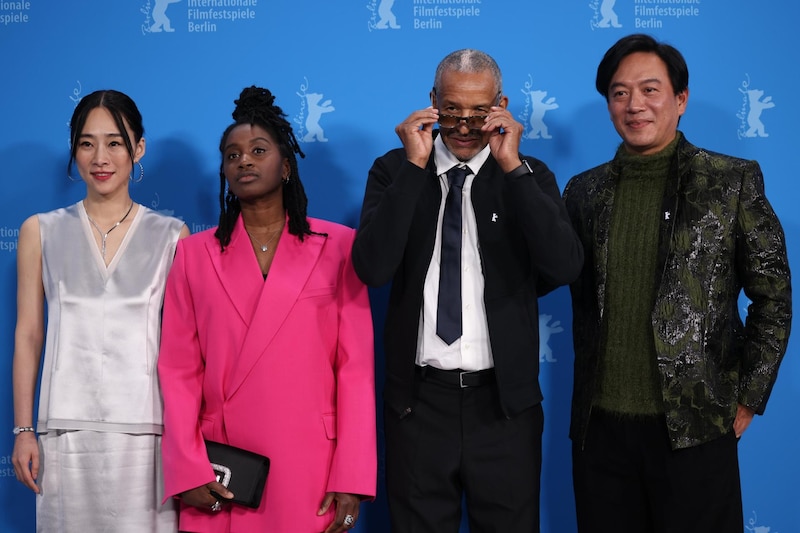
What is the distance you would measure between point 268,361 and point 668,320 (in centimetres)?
113

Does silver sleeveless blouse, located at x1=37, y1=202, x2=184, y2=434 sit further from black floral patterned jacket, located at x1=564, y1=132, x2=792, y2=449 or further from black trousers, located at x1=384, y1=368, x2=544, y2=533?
black floral patterned jacket, located at x1=564, y1=132, x2=792, y2=449

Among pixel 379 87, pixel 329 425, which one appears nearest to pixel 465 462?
pixel 329 425

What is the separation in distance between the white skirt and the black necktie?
97 centimetres

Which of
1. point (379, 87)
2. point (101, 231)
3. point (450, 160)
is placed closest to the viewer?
point (450, 160)

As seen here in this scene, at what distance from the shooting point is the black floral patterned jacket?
87.1 inches

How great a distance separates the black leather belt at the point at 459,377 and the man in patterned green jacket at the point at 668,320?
33cm

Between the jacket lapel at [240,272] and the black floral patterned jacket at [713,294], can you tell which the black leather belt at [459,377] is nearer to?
the black floral patterned jacket at [713,294]

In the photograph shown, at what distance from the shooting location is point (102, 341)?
2.42 meters

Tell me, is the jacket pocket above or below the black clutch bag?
above

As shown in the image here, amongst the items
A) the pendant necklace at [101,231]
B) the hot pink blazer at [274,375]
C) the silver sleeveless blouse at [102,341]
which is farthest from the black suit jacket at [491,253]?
the pendant necklace at [101,231]

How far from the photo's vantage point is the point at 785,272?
226cm

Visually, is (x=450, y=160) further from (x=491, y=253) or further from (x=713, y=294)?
(x=713, y=294)

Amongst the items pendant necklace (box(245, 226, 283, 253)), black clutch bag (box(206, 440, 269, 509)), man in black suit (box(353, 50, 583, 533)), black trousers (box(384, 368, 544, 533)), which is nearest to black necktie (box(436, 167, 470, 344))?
man in black suit (box(353, 50, 583, 533))

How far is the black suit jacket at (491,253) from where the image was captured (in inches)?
83.9
